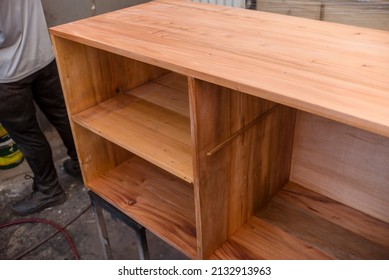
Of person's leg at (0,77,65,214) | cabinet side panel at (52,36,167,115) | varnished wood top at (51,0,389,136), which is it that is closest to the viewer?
varnished wood top at (51,0,389,136)

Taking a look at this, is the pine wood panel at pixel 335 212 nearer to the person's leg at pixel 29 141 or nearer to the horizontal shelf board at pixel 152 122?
the horizontal shelf board at pixel 152 122

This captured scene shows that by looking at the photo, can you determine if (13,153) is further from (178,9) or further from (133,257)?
(178,9)

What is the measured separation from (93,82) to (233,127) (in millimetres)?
504

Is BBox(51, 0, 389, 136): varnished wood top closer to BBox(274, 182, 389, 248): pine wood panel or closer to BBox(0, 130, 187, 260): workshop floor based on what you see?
BBox(274, 182, 389, 248): pine wood panel

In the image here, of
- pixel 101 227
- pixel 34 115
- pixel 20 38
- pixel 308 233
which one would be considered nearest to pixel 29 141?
pixel 34 115

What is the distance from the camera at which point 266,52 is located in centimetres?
83

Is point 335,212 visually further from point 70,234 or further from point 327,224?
point 70,234

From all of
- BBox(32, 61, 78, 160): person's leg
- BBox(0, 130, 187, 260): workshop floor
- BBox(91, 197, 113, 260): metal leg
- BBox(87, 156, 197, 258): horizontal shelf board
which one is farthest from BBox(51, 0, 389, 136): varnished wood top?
BBox(0, 130, 187, 260): workshop floor

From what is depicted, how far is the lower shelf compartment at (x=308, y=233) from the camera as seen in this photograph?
1.03 metres

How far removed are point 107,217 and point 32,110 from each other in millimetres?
652

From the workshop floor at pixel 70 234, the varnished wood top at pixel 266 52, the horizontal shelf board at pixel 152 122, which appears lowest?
the workshop floor at pixel 70 234

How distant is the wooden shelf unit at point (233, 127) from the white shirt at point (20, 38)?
78 centimetres

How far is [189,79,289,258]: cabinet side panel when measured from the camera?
2.66ft

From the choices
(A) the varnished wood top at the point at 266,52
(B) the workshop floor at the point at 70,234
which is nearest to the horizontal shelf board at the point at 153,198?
(A) the varnished wood top at the point at 266,52
